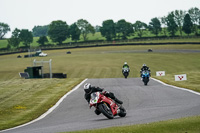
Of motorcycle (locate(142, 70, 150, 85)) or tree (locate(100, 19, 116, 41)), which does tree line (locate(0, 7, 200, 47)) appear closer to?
tree (locate(100, 19, 116, 41))

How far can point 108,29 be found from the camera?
17500cm

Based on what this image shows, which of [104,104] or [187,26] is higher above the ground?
[187,26]

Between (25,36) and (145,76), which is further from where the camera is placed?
(25,36)

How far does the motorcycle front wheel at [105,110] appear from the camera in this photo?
1187 centimetres

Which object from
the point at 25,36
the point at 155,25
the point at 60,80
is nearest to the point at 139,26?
the point at 155,25

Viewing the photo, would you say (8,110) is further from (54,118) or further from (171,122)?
(171,122)

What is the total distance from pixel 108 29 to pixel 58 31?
83.3 ft

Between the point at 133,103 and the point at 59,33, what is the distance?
503 feet

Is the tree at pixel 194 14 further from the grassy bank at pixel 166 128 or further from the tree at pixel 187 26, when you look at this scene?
the grassy bank at pixel 166 128

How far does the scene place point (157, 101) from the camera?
16.4 metres

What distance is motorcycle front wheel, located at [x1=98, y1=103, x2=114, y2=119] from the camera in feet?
38.9

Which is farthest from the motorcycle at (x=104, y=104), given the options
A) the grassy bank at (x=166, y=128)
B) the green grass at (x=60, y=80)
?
the green grass at (x=60, y=80)

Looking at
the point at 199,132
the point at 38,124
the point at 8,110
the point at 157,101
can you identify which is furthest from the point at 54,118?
the point at 199,132

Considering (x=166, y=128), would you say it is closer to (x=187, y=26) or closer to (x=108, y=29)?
(x=187, y=26)
